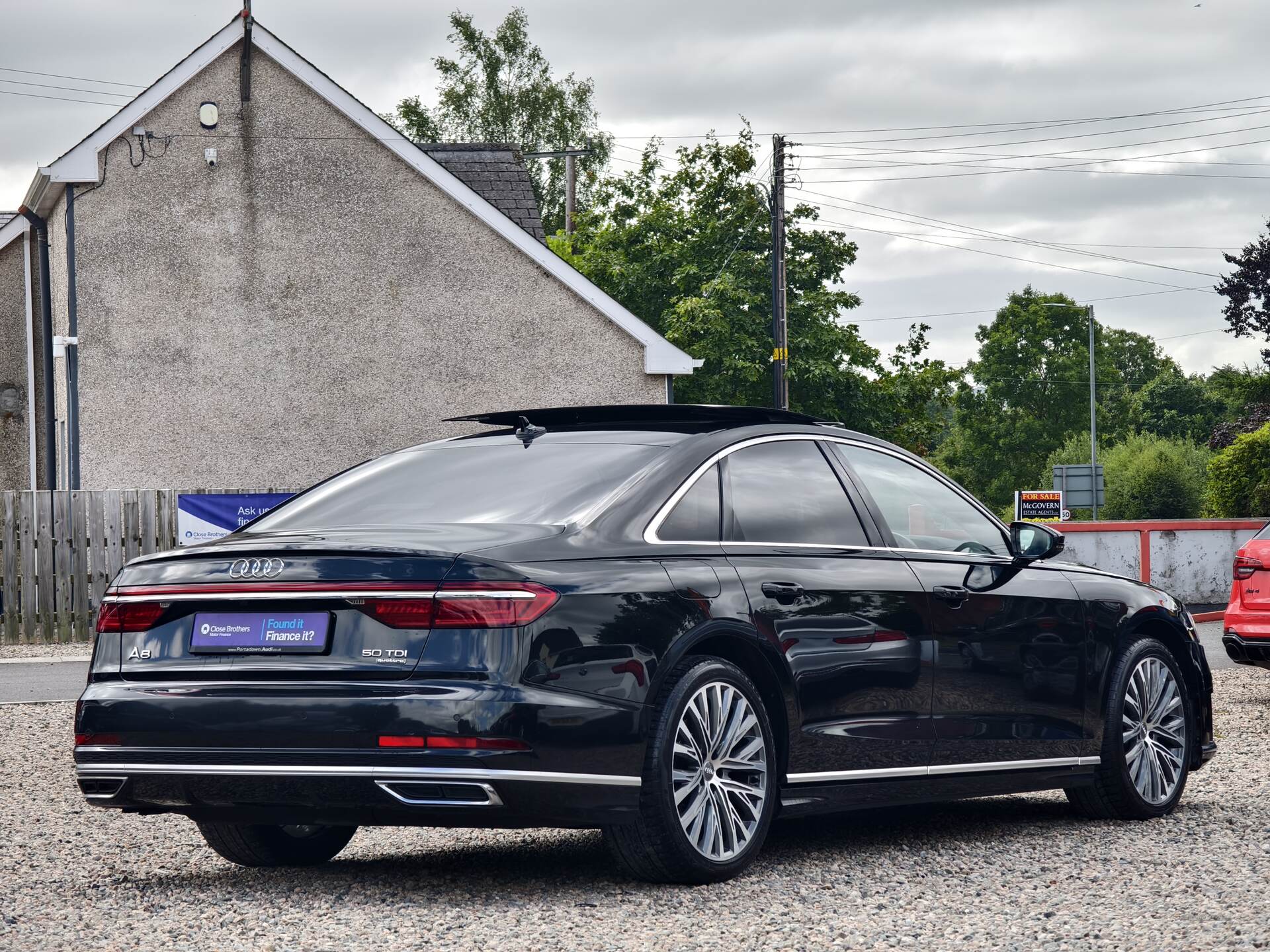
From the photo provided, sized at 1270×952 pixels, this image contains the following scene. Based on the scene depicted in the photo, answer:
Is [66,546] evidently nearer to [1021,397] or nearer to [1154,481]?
[1154,481]

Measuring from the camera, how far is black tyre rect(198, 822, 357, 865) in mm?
6047

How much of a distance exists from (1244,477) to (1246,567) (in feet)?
97.6

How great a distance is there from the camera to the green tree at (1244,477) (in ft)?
132

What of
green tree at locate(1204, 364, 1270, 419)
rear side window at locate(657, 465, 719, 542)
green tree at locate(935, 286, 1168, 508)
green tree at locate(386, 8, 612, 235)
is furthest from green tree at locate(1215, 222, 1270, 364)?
rear side window at locate(657, 465, 719, 542)

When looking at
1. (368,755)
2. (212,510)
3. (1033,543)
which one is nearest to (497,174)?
(212,510)

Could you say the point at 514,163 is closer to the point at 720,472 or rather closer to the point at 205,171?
the point at 205,171

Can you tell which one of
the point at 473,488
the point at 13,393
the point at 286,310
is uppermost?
the point at 286,310

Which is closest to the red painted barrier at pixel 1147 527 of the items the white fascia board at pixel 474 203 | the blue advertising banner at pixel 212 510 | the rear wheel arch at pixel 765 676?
the white fascia board at pixel 474 203

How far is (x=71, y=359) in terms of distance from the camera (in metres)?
23.6

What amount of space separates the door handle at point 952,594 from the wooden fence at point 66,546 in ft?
51.8

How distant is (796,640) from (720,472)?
2.06ft

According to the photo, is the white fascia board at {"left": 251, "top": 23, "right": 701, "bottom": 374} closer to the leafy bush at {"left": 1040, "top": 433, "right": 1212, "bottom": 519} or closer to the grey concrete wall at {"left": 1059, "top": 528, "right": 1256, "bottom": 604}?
the grey concrete wall at {"left": 1059, "top": 528, "right": 1256, "bottom": 604}

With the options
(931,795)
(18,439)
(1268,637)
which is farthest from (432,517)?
(18,439)

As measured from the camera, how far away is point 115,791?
5398 mm
